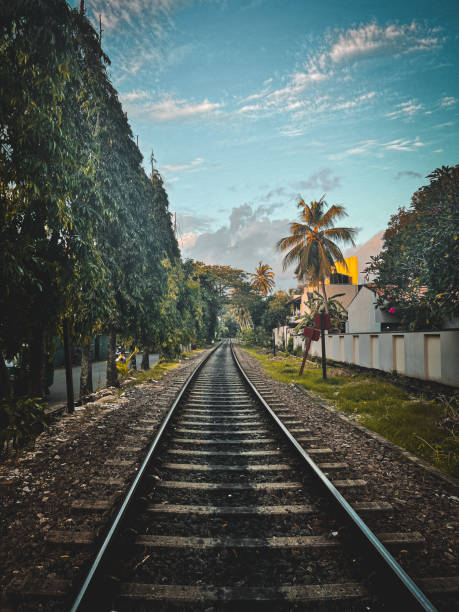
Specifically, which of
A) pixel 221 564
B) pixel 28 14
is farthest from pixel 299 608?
pixel 28 14

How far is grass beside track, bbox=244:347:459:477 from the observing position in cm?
462

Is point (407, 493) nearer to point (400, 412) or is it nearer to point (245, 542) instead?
point (245, 542)

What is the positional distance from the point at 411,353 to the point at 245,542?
8.09 m

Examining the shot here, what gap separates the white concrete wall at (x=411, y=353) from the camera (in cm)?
741

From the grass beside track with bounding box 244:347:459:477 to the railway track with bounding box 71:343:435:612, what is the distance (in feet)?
5.16

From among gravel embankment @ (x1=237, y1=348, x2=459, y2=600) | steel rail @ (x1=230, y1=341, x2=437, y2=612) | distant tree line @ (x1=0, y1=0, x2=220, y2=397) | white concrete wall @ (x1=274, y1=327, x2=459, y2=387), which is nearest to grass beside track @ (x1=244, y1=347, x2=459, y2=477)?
gravel embankment @ (x1=237, y1=348, x2=459, y2=600)

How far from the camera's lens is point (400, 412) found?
21.4ft

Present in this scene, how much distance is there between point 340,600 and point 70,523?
2210 mm

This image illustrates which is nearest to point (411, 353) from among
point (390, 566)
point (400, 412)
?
point (400, 412)

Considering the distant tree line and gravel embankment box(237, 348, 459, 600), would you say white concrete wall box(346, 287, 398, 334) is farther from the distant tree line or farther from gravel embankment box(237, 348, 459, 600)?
the distant tree line

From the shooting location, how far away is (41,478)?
377 centimetres

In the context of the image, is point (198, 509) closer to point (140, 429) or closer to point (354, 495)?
point (354, 495)

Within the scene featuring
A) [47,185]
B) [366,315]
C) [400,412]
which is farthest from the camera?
[366,315]

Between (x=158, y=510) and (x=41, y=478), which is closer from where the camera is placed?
(x=158, y=510)
